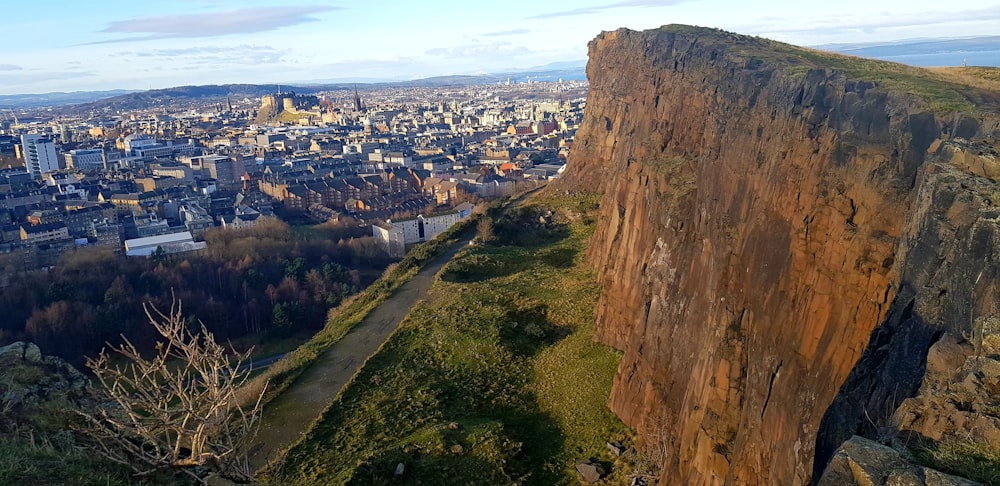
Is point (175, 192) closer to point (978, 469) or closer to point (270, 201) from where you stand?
point (270, 201)

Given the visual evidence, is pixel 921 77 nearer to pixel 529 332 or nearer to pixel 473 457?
pixel 473 457

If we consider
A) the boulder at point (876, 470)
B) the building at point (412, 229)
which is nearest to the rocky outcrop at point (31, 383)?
the boulder at point (876, 470)

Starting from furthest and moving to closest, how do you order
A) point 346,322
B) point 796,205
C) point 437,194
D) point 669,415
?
1. point 437,194
2. point 346,322
3. point 669,415
4. point 796,205

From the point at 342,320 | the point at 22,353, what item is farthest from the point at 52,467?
the point at 342,320

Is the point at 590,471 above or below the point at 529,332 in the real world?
below

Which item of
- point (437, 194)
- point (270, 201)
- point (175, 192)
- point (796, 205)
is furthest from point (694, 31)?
point (175, 192)

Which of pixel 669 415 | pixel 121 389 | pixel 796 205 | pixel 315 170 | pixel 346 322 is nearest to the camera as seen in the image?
pixel 121 389

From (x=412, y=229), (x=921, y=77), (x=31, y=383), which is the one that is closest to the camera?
(x=31, y=383)
